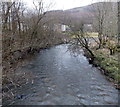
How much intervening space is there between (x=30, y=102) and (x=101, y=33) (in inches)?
714

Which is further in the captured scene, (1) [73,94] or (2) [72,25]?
(2) [72,25]

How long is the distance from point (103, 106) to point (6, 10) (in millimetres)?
12761

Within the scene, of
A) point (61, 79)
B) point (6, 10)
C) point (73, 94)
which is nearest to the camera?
point (73, 94)

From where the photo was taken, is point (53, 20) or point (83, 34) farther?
point (53, 20)

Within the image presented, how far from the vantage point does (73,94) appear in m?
9.16

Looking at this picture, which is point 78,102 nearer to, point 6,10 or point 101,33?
point 6,10

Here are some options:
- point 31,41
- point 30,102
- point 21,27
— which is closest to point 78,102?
point 30,102

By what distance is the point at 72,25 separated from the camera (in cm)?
1923

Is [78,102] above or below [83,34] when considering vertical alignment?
below

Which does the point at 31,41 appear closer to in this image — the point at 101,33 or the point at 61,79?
the point at 101,33

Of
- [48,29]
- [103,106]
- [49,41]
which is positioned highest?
[48,29]

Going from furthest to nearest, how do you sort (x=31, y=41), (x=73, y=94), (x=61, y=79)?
1. (x=31, y=41)
2. (x=61, y=79)
3. (x=73, y=94)

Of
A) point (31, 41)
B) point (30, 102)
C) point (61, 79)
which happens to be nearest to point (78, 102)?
point (30, 102)

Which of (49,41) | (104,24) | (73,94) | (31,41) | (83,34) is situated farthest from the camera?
(49,41)
